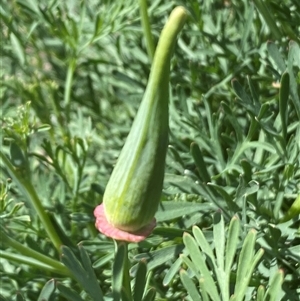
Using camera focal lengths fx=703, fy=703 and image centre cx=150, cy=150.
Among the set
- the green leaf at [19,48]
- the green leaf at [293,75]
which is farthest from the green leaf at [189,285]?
the green leaf at [19,48]

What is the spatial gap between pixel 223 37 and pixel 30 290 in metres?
0.45

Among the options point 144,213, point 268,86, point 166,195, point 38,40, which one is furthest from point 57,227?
point 38,40

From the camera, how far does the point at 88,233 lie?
3.37 ft

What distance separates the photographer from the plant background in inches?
29.8

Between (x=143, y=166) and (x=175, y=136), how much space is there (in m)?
0.36

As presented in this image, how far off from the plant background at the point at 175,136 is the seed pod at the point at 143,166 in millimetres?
88

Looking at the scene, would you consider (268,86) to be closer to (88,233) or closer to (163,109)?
(88,233)

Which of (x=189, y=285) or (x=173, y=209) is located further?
(x=173, y=209)

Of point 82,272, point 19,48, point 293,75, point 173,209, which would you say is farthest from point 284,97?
point 19,48

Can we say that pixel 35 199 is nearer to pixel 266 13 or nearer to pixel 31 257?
pixel 31 257

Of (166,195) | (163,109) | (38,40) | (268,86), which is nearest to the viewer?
(163,109)

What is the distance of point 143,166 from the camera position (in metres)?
0.60

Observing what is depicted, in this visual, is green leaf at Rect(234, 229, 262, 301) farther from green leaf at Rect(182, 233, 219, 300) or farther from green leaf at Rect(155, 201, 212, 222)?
green leaf at Rect(155, 201, 212, 222)

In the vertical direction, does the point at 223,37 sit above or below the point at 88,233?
above
